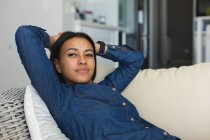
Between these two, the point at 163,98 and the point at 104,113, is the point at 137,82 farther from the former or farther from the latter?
the point at 104,113

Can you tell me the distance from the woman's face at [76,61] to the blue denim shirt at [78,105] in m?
0.04

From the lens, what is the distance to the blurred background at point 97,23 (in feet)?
10.6

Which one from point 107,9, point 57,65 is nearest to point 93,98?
point 57,65

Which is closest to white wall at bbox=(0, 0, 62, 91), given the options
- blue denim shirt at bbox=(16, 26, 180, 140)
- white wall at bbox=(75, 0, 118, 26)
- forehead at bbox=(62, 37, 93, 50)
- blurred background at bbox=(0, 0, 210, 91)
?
blurred background at bbox=(0, 0, 210, 91)

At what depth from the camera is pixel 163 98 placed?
136 centimetres

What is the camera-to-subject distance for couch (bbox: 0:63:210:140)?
1299 millimetres

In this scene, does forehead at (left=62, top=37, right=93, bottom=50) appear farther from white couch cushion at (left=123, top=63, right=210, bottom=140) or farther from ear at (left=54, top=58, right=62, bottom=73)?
white couch cushion at (left=123, top=63, right=210, bottom=140)

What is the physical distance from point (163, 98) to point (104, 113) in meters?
0.30

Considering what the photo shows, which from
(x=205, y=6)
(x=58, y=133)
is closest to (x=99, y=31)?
(x=205, y=6)

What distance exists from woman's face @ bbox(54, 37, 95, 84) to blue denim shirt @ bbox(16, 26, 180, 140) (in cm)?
4

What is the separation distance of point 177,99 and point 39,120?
0.57 meters

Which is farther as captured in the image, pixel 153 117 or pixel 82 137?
pixel 153 117

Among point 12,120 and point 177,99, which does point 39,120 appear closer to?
point 12,120

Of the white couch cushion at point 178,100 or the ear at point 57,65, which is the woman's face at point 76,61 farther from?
the white couch cushion at point 178,100
